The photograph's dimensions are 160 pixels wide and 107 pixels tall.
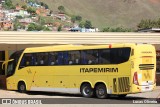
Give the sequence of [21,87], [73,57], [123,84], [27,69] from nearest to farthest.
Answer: [123,84]
[73,57]
[27,69]
[21,87]

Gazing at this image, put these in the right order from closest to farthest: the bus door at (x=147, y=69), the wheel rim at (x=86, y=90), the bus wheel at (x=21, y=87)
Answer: the bus door at (x=147, y=69)
the wheel rim at (x=86, y=90)
the bus wheel at (x=21, y=87)

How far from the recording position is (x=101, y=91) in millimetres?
22391

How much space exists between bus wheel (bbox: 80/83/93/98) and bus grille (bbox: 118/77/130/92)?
1.94 m

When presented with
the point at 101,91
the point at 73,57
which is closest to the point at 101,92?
the point at 101,91

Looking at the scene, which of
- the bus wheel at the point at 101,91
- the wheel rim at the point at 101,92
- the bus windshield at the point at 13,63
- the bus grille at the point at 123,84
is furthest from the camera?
the bus windshield at the point at 13,63

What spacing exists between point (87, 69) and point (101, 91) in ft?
5.11

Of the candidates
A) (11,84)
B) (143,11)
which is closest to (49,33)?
(11,84)

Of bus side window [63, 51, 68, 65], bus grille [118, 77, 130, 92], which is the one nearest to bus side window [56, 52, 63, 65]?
bus side window [63, 51, 68, 65]

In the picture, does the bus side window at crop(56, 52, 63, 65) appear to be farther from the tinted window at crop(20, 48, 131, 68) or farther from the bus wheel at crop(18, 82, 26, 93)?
the bus wheel at crop(18, 82, 26, 93)

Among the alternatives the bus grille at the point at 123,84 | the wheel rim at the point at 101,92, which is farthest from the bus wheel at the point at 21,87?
the bus grille at the point at 123,84

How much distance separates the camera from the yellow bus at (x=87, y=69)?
2134 centimetres

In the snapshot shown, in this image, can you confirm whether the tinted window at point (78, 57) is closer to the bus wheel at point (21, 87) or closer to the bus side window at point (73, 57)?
the bus side window at point (73, 57)

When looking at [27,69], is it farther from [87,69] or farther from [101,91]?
[101,91]

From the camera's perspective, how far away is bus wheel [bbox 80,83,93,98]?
2295 centimetres
